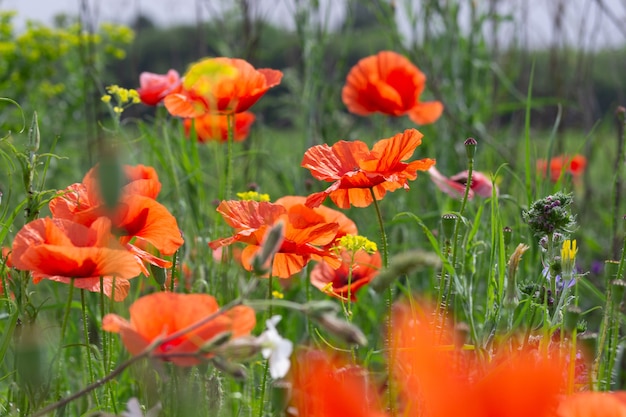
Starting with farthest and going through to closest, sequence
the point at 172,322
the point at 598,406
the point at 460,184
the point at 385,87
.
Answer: the point at 385,87
the point at 460,184
the point at 172,322
the point at 598,406

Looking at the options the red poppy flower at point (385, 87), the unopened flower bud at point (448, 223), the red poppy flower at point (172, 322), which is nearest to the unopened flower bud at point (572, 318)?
the unopened flower bud at point (448, 223)

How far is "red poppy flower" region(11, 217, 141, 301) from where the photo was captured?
0.77m

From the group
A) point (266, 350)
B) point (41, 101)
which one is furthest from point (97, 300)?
point (41, 101)

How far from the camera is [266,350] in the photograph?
23.5 inches

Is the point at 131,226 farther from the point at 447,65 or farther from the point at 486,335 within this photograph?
the point at 447,65

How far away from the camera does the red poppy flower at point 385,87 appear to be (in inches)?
69.4

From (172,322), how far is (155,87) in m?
0.95

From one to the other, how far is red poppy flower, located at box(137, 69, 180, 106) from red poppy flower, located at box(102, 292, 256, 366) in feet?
2.94

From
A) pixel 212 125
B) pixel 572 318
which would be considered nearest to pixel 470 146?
pixel 572 318

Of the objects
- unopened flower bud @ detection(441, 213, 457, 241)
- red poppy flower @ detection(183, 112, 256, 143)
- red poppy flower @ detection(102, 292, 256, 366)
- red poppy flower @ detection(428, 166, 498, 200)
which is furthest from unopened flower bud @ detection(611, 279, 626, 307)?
red poppy flower @ detection(183, 112, 256, 143)

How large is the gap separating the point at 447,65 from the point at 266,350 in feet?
7.19

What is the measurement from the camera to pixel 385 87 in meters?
1.76

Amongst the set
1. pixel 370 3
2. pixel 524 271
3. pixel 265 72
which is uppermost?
pixel 370 3

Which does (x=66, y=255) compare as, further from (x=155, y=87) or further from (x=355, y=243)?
(x=155, y=87)
